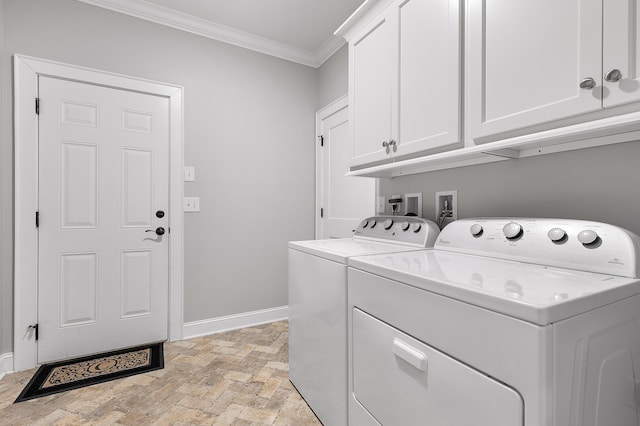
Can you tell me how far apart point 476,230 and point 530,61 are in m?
0.64

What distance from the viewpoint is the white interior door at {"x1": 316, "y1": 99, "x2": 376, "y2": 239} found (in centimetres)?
251

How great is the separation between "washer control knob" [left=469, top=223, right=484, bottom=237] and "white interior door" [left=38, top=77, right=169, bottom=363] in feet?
7.35

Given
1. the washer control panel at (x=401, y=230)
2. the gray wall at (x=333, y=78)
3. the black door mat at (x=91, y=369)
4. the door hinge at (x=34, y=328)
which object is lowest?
the black door mat at (x=91, y=369)

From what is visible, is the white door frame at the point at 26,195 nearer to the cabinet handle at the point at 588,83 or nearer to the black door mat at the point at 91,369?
the black door mat at the point at 91,369

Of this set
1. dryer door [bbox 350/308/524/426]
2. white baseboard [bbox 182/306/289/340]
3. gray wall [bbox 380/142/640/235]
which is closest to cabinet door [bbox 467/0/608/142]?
gray wall [bbox 380/142/640/235]

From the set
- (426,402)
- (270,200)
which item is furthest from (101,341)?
(426,402)

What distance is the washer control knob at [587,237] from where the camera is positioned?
0.89 m

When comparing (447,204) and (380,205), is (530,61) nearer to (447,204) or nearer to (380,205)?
(447,204)

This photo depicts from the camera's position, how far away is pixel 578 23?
2.89 ft

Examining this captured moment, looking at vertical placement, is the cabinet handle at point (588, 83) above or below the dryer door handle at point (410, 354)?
above

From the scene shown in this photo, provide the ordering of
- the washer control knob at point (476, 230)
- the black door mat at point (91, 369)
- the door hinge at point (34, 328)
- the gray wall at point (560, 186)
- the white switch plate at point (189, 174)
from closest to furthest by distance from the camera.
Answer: the gray wall at point (560, 186), the washer control knob at point (476, 230), the black door mat at point (91, 369), the door hinge at point (34, 328), the white switch plate at point (189, 174)

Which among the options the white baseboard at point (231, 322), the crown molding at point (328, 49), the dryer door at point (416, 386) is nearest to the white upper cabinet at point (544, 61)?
the dryer door at point (416, 386)

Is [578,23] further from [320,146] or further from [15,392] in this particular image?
[15,392]

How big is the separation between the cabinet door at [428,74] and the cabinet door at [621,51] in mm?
467
